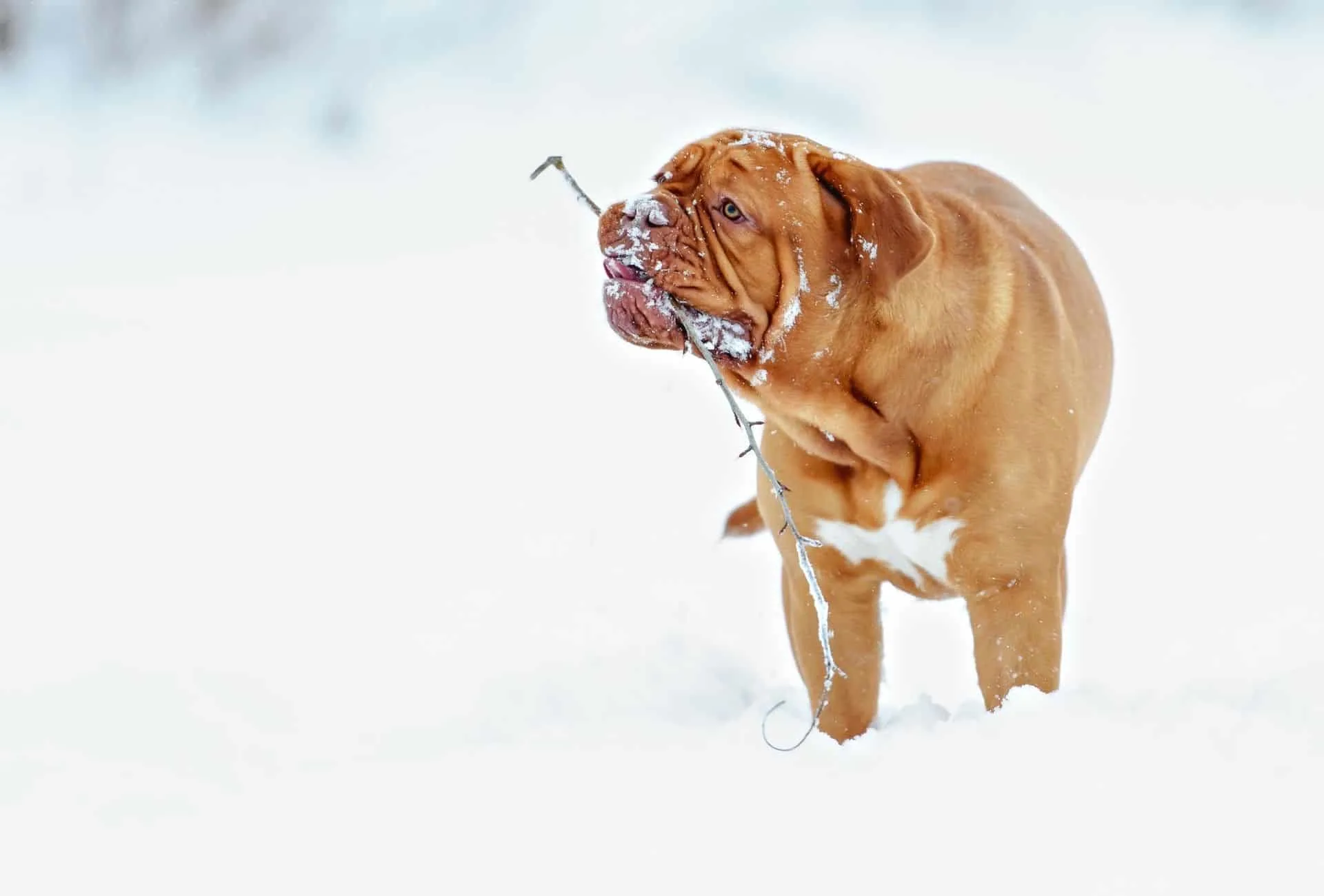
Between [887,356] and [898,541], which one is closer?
[887,356]

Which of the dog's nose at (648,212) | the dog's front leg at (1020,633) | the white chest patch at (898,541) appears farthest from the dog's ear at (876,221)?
the dog's front leg at (1020,633)

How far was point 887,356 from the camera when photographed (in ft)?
11.0

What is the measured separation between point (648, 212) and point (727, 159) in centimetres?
22

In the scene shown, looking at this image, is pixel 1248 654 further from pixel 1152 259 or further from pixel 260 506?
pixel 1152 259

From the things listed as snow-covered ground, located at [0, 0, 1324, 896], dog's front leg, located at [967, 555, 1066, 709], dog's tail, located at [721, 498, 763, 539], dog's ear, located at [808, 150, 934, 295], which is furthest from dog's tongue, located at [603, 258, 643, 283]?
dog's tail, located at [721, 498, 763, 539]

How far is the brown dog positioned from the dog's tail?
29.7 inches

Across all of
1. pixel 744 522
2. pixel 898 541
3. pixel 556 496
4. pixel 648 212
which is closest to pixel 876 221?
pixel 648 212

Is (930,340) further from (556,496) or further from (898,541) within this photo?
(556,496)

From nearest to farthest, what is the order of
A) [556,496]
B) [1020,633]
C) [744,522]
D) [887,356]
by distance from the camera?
[887,356] → [1020,633] → [744,522] → [556,496]

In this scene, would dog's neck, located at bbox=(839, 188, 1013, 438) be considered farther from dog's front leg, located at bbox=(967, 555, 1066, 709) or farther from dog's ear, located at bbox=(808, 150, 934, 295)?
dog's front leg, located at bbox=(967, 555, 1066, 709)

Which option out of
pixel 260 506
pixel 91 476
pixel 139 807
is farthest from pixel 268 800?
pixel 91 476

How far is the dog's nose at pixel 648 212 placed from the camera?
3.14 meters

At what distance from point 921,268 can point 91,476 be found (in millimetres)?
3883

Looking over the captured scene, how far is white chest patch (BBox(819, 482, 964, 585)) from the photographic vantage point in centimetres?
352
